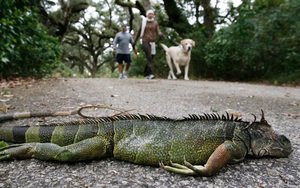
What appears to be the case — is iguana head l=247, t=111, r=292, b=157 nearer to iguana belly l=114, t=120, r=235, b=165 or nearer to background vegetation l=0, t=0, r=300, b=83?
iguana belly l=114, t=120, r=235, b=165

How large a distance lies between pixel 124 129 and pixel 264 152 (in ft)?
3.38

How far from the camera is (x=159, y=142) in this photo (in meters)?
1.96

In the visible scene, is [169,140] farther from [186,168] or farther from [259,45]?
[259,45]

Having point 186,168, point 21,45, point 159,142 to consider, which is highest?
point 21,45

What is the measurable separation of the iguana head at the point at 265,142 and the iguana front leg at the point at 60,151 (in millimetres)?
1055

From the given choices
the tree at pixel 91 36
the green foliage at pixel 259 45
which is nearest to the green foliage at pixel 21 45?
the green foliage at pixel 259 45

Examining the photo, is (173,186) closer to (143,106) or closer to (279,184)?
(279,184)

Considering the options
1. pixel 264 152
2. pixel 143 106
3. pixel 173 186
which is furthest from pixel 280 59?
pixel 173 186

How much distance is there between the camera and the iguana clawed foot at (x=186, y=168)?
171 centimetres

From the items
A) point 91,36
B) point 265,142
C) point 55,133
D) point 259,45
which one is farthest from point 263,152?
point 91,36

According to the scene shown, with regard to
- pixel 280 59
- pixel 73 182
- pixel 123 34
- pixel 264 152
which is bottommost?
pixel 73 182

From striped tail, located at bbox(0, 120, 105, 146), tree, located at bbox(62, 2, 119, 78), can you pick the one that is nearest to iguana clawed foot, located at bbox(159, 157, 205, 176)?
striped tail, located at bbox(0, 120, 105, 146)

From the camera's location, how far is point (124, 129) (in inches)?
82.2

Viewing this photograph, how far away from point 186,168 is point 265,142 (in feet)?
2.00
